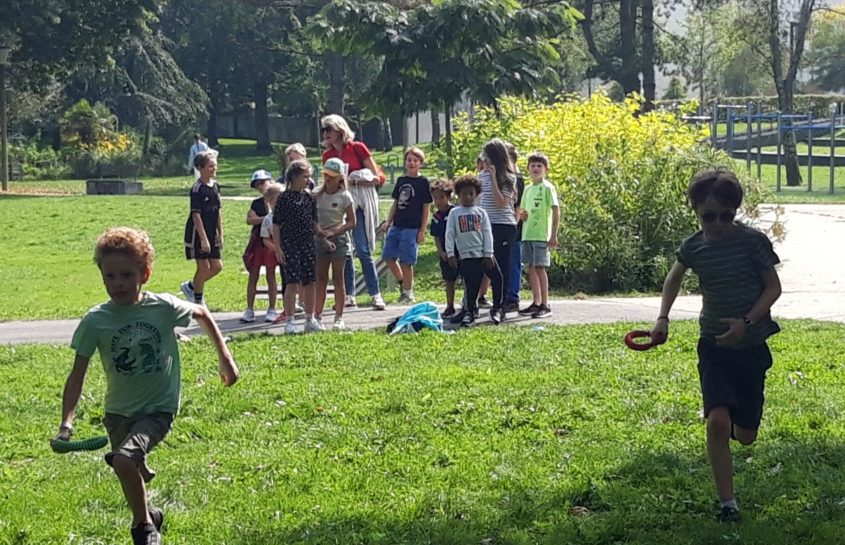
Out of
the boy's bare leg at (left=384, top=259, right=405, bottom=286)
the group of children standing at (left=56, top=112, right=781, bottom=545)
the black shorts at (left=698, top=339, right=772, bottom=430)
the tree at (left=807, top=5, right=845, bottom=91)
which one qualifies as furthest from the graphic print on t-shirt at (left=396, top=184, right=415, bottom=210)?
the tree at (left=807, top=5, right=845, bottom=91)

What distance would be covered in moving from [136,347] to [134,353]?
0.03 meters

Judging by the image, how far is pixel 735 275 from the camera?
5.11 meters

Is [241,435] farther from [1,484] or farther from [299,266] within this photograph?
[299,266]

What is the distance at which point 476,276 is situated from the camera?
10.9m

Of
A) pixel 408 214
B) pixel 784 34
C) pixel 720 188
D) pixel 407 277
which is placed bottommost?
pixel 407 277

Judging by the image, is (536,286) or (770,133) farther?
(770,133)

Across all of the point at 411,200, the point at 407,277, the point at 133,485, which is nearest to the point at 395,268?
the point at 407,277

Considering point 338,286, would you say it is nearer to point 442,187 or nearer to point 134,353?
point 442,187

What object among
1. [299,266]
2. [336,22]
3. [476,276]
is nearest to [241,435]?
[299,266]

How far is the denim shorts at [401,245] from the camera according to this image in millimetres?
12625

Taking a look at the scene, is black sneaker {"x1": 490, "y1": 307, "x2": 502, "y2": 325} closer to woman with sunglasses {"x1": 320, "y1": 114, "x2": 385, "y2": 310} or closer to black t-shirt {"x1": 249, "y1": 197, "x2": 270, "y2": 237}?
woman with sunglasses {"x1": 320, "y1": 114, "x2": 385, "y2": 310}

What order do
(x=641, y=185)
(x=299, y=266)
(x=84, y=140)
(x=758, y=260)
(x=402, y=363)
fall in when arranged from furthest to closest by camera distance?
(x=84, y=140), (x=641, y=185), (x=299, y=266), (x=402, y=363), (x=758, y=260)

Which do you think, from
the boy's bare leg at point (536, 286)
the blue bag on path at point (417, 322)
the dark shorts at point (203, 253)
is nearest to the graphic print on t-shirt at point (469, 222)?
the blue bag on path at point (417, 322)

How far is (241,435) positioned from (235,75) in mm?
63697
